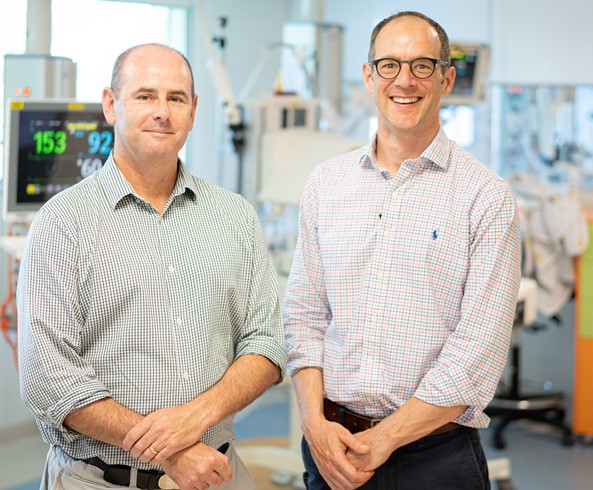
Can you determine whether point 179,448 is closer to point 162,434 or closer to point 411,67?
point 162,434

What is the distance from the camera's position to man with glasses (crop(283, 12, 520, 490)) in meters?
1.88

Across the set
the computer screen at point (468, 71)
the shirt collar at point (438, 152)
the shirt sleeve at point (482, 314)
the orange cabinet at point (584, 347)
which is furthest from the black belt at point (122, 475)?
the computer screen at point (468, 71)

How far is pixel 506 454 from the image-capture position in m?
4.34

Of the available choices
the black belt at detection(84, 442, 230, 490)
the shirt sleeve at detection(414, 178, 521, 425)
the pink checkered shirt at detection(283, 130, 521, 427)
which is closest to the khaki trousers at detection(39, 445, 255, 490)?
the black belt at detection(84, 442, 230, 490)

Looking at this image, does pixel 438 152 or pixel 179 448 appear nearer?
pixel 179 448

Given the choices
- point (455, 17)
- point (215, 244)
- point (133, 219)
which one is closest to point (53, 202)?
point (133, 219)

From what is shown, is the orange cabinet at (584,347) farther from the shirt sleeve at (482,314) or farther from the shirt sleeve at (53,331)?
the shirt sleeve at (53,331)

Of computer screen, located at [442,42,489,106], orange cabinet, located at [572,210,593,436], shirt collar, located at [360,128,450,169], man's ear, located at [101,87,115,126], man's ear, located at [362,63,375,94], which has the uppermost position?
computer screen, located at [442,42,489,106]

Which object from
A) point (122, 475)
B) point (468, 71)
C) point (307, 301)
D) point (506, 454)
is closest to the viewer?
point (122, 475)

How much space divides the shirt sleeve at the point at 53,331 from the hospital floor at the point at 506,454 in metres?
2.13

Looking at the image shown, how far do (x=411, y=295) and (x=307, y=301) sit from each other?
0.90 ft

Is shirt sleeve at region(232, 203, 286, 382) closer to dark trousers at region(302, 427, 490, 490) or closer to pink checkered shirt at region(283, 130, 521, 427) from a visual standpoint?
pink checkered shirt at region(283, 130, 521, 427)

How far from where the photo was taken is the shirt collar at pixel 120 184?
6.14 ft

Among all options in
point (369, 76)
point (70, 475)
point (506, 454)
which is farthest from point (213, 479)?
point (506, 454)
